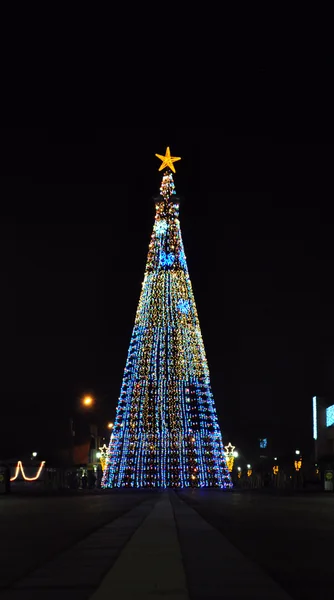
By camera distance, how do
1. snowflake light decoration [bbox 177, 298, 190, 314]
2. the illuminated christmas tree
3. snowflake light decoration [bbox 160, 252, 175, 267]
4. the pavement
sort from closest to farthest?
the pavement → the illuminated christmas tree → snowflake light decoration [bbox 177, 298, 190, 314] → snowflake light decoration [bbox 160, 252, 175, 267]

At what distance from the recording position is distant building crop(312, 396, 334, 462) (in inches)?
A: 3858

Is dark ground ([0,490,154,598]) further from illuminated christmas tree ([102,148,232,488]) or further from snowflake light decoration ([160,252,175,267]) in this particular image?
snowflake light decoration ([160,252,175,267])

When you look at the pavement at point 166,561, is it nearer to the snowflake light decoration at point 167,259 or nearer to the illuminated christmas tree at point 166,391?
the illuminated christmas tree at point 166,391

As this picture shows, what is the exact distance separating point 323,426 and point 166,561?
303 feet

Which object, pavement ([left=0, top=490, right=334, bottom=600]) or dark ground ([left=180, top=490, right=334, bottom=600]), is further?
dark ground ([left=180, top=490, right=334, bottom=600])

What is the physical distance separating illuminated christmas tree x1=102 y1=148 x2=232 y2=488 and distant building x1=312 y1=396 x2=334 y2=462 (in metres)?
43.0

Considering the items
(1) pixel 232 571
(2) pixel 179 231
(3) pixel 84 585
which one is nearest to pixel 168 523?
(1) pixel 232 571

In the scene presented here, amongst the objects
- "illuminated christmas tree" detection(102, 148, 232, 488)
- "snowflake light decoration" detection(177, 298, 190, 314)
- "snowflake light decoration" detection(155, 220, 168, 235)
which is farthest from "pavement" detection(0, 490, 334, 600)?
"snowflake light decoration" detection(155, 220, 168, 235)

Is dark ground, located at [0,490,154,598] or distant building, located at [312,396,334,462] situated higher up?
distant building, located at [312,396,334,462]

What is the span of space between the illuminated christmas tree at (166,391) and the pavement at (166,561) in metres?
34.5

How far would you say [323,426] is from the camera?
331 feet

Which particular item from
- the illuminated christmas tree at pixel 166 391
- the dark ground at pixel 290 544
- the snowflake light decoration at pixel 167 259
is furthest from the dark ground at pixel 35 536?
the snowflake light decoration at pixel 167 259

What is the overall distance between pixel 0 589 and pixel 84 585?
0.86 metres

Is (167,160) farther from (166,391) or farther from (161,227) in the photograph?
(166,391)
